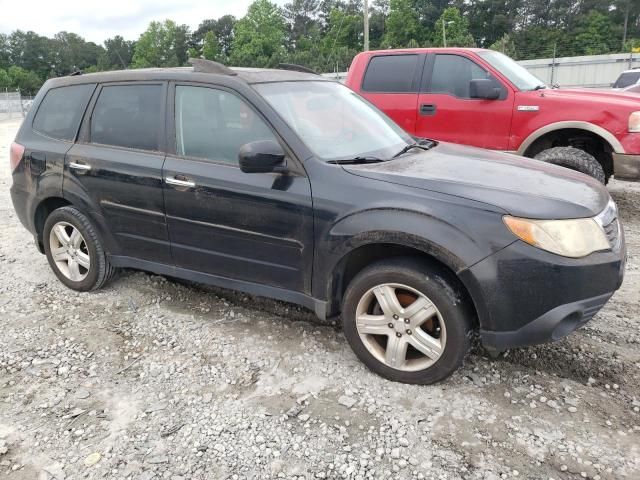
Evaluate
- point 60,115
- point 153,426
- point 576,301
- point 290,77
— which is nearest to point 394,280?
point 576,301

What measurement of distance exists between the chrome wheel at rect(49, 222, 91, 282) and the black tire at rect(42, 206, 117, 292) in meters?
0.02

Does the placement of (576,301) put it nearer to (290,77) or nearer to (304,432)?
(304,432)

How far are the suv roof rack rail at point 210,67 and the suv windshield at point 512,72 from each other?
3.97 metres

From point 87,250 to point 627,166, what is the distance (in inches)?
212

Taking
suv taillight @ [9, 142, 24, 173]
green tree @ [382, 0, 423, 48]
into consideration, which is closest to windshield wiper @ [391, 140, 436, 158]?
suv taillight @ [9, 142, 24, 173]

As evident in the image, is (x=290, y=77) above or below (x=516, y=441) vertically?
above

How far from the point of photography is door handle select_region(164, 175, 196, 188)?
11.4 ft

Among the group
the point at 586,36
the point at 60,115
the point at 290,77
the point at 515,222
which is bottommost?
the point at 515,222

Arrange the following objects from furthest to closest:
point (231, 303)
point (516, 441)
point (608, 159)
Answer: point (608, 159) → point (231, 303) → point (516, 441)

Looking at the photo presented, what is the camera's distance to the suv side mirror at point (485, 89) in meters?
6.15

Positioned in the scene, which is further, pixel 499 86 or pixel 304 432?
pixel 499 86

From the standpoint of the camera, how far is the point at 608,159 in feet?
20.0

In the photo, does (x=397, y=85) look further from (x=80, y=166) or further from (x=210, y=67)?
(x=80, y=166)

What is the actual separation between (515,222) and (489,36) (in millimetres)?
85290
